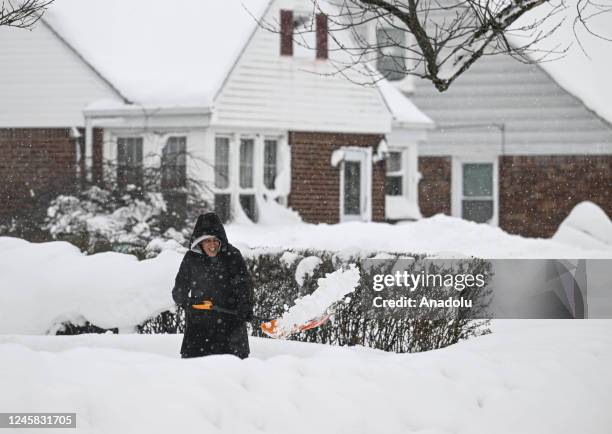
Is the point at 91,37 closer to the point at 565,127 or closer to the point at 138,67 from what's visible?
the point at 138,67

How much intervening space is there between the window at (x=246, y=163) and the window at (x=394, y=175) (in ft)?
14.2

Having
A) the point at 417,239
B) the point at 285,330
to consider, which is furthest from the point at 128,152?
the point at 285,330

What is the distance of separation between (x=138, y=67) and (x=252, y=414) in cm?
1597

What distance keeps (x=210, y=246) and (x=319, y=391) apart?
1.74 meters

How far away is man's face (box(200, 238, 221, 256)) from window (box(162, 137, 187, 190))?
911cm

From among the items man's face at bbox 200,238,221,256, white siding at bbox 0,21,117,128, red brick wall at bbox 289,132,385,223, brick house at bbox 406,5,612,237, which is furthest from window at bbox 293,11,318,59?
man's face at bbox 200,238,221,256

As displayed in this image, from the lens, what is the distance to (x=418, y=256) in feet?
34.7

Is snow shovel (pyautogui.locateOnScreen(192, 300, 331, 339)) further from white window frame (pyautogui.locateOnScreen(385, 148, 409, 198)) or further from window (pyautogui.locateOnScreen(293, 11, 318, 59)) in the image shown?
white window frame (pyautogui.locateOnScreen(385, 148, 409, 198))

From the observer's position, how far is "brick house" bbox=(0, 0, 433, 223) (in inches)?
800

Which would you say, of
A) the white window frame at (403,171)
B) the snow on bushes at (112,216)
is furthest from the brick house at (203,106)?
the snow on bushes at (112,216)

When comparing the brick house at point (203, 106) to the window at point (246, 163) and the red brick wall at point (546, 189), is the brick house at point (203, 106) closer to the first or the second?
the window at point (246, 163)

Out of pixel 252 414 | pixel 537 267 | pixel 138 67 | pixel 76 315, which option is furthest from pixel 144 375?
pixel 138 67

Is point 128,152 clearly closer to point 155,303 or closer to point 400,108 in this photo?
point 400,108

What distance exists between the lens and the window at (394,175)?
2448 centimetres
